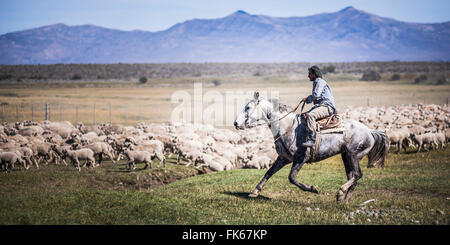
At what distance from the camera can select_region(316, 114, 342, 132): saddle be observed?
12.5 meters

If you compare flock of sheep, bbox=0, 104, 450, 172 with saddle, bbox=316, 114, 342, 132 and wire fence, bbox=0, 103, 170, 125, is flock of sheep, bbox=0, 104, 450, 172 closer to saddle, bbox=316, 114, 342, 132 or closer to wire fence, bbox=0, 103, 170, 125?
saddle, bbox=316, 114, 342, 132

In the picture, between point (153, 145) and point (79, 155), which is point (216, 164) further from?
point (79, 155)

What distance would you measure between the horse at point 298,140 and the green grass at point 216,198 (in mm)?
878

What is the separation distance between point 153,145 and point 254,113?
36.5 ft

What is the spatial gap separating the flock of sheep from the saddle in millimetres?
7844

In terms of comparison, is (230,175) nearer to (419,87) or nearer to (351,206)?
(351,206)

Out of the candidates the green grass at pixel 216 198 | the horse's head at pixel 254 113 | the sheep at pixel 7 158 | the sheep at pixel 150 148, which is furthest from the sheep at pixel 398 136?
the sheep at pixel 7 158

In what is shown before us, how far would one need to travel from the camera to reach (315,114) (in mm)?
12430

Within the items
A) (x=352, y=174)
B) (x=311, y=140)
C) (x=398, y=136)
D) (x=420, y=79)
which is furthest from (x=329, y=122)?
(x=420, y=79)

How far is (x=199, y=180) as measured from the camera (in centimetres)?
1819

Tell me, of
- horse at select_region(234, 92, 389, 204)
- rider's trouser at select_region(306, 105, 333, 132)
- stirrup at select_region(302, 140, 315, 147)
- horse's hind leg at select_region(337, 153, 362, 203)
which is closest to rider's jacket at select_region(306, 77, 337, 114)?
rider's trouser at select_region(306, 105, 333, 132)
